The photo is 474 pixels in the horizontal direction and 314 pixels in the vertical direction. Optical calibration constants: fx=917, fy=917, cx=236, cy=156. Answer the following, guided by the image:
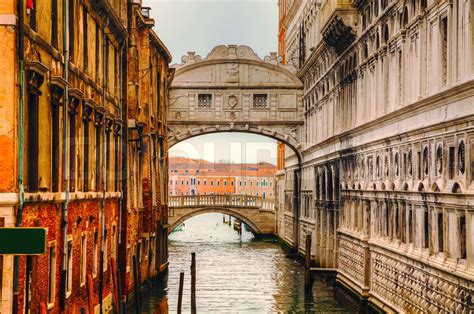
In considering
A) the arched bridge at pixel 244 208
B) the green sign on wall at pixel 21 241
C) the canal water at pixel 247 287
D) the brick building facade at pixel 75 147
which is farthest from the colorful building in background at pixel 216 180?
the green sign on wall at pixel 21 241

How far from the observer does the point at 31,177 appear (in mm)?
10883

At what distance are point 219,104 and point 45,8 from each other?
21903 mm

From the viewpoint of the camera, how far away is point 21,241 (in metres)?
7.44

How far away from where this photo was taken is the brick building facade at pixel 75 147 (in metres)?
10.2

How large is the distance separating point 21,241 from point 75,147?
21.5 feet

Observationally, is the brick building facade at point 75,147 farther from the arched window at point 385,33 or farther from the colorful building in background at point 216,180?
the colorful building in background at point 216,180

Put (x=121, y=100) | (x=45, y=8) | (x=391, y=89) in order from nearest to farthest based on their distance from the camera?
(x=45, y=8) < (x=391, y=89) < (x=121, y=100)

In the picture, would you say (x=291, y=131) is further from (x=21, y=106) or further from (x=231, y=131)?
(x=21, y=106)

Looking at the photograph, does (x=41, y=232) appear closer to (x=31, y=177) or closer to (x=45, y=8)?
(x=31, y=177)

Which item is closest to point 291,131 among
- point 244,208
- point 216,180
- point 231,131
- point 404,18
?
point 231,131

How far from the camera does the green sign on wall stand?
738cm

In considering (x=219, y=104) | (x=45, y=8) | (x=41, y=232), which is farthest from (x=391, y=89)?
(x=219, y=104)

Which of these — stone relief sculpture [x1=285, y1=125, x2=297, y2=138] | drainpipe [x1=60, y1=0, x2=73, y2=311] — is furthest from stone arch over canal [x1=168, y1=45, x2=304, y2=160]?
drainpipe [x1=60, y1=0, x2=73, y2=311]

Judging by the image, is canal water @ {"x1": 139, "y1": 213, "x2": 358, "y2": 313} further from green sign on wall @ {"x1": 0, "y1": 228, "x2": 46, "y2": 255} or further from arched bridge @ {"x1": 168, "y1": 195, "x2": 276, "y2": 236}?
green sign on wall @ {"x1": 0, "y1": 228, "x2": 46, "y2": 255}
